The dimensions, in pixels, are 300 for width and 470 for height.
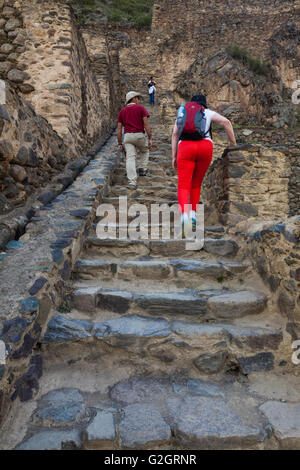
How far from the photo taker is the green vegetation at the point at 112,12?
19.0 m

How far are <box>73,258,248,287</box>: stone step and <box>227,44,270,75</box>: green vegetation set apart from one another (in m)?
20.5

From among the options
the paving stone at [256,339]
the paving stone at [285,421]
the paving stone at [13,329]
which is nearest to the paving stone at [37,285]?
the paving stone at [13,329]

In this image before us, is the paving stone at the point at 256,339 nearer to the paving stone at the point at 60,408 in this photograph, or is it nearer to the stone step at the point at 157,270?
the stone step at the point at 157,270

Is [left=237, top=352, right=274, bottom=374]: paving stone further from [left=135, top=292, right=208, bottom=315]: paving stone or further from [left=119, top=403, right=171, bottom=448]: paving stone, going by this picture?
[left=119, top=403, right=171, bottom=448]: paving stone

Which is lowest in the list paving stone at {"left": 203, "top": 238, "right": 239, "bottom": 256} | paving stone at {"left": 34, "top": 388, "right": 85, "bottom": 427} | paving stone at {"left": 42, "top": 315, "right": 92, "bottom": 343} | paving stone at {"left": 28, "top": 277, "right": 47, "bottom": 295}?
paving stone at {"left": 34, "top": 388, "right": 85, "bottom": 427}

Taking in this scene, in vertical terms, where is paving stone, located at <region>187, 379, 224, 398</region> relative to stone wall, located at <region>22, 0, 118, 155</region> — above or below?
below

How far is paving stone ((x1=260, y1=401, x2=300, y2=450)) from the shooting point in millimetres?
1261

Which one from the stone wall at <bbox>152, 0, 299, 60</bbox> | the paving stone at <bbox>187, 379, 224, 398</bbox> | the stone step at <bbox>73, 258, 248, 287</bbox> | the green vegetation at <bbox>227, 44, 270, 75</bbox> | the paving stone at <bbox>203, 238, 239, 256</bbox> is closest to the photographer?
the paving stone at <bbox>187, 379, 224, 398</bbox>

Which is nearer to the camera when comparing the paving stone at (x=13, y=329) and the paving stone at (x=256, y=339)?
the paving stone at (x=13, y=329)

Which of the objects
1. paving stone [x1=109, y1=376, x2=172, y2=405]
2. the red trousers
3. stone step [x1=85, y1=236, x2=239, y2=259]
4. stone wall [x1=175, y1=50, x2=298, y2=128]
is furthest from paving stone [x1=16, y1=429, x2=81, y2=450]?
stone wall [x1=175, y1=50, x2=298, y2=128]

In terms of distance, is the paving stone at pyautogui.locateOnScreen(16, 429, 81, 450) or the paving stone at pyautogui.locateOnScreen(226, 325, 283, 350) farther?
the paving stone at pyautogui.locateOnScreen(226, 325, 283, 350)

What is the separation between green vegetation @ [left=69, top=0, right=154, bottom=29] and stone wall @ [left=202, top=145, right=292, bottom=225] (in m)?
19.9

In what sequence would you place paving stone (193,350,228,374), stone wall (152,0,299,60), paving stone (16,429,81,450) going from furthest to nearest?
stone wall (152,0,299,60) → paving stone (193,350,228,374) → paving stone (16,429,81,450)

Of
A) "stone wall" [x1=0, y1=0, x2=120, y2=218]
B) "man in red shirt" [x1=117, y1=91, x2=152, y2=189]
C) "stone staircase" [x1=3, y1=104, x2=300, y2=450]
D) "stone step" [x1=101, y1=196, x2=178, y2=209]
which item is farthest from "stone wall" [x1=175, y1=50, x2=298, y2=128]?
"stone staircase" [x1=3, y1=104, x2=300, y2=450]
